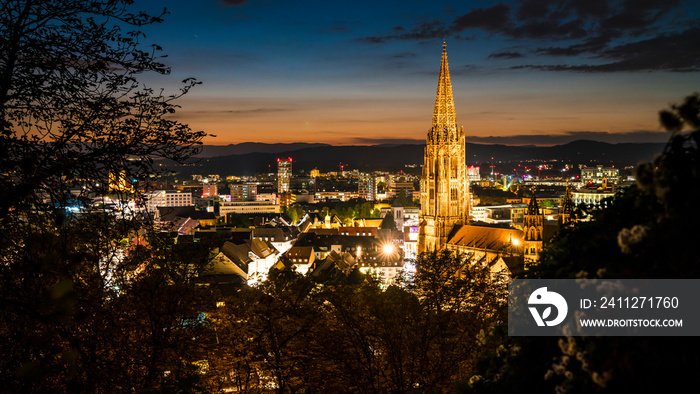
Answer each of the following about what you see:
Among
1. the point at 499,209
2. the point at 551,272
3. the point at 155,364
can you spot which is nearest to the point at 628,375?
the point at 551,272

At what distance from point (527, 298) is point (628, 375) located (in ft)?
7.62

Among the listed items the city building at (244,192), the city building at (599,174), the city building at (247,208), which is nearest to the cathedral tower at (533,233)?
the city building at (247,208)

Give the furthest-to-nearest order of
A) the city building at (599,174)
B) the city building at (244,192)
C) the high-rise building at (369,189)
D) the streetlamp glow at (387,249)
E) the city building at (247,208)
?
1. the city building at (599,174)
2. the high-rise building at (369,189)
3. the city building at (244,192)
4. the city building at (247,208)
5. the streetlamp glow at (387,249)

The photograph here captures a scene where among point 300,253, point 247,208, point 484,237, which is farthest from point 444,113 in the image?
point 247,208

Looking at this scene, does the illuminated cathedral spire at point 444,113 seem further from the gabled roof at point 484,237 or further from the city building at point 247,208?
the city building at point 247,208

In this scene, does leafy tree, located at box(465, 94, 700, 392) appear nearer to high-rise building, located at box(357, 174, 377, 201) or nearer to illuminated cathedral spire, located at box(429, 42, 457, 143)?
illuminated cathedral spire, located at box(429, 42, 457, 143)

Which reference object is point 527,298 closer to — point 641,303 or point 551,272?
point 551,272

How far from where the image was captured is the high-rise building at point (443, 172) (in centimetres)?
5119

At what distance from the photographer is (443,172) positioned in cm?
5159

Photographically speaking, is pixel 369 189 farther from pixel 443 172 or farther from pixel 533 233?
pixel 533 233

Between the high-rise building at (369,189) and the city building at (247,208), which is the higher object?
the high-rise building at (369,189)

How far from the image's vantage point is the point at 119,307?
34.0ft

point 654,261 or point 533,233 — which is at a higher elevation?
point 654,261

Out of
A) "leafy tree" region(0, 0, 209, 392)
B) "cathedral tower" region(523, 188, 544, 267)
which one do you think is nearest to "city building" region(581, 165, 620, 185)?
"cathedral tower" region(523, 188, 544, 267)
